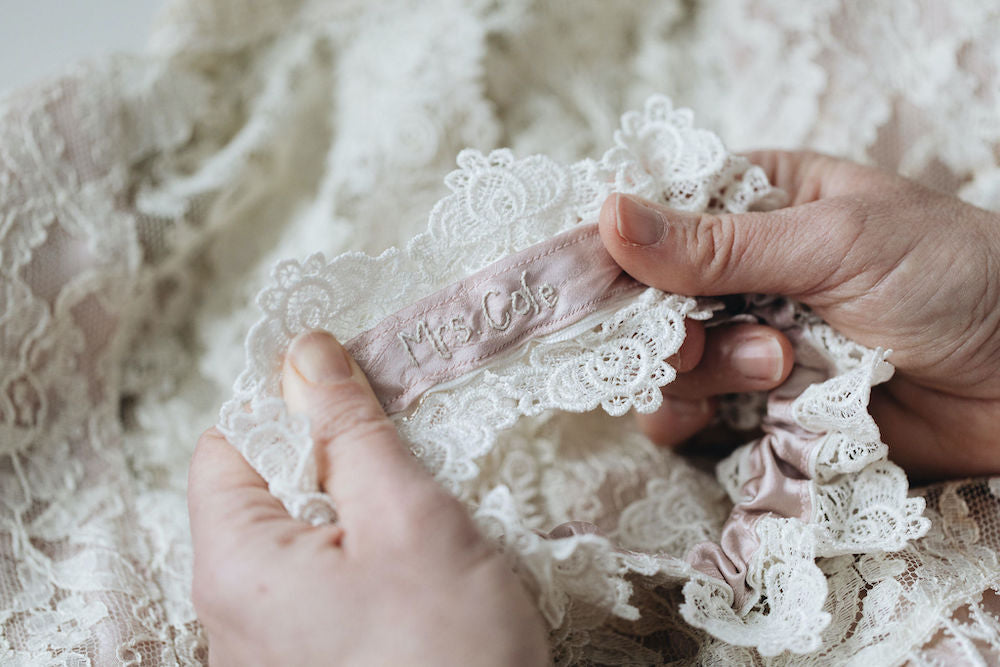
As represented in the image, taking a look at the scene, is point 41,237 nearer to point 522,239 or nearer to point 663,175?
point 522,239

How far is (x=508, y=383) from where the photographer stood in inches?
29.5

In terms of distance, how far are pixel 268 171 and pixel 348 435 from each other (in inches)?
26.1

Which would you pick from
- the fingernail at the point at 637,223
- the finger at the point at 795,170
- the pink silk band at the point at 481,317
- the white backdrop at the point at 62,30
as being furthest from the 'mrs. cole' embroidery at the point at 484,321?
the white backdrop at the point at 62,30

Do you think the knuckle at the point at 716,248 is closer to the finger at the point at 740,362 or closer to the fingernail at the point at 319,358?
the finger at the point at 740,362

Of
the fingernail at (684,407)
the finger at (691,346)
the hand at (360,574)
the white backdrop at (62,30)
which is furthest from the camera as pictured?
the white backdrop at (62,30)

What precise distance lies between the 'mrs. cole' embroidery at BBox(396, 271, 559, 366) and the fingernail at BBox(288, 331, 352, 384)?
0.21 feet

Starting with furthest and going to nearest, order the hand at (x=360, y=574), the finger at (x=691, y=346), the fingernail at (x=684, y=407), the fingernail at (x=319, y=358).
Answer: the fingernail at (x=684, y=407) → the finger at (x=691, y=346) → the fingernail at (x=319, y=358) → the hand at (x=360, y=574)

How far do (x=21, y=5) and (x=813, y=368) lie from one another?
148cm

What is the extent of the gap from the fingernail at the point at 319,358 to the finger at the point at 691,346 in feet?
1.18

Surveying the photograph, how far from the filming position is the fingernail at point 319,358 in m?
0.70

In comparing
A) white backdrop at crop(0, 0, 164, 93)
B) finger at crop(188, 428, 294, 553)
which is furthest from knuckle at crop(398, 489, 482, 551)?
white backdrop at crop(0, 0, 164, 93)

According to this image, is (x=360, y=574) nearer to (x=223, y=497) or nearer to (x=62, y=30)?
(x=223, y=497)

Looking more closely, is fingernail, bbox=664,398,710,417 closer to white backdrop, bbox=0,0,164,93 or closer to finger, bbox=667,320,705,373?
finger, bbox=667,320,705,373

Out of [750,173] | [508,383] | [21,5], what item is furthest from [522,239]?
[21,5]
